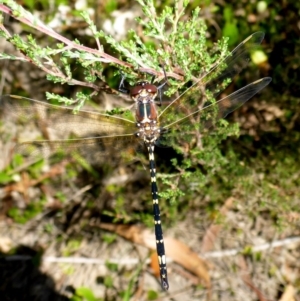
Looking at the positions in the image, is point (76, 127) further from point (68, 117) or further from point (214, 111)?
point (214, 111)

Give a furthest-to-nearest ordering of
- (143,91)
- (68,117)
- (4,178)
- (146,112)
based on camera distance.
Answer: (4,178) < (68,117) < (146,112) < (143,91)

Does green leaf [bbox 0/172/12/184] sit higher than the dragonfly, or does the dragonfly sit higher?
green leaf [bbox 0/172/12/184]

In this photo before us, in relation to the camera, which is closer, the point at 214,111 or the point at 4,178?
the point at 214,111

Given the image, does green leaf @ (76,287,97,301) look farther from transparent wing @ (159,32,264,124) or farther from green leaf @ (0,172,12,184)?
transparent wing @ (159,32,264,124)

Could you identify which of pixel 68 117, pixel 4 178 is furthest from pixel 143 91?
pixel 4 178

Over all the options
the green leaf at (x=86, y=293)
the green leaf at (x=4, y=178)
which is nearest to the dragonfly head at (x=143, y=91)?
the green leaf at (x=86, y=293)

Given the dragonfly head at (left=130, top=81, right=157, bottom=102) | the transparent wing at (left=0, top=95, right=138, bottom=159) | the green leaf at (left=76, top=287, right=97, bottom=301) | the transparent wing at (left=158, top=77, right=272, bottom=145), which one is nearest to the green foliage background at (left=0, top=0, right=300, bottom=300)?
the green leaf at (left=76, top=287, right=97, bottom=301)

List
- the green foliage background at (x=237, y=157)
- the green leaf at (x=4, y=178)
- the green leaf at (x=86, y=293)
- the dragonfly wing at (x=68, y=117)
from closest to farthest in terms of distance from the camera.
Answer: the dragonfly wing at (x=68, y=117) < the green foliage background at (x=237, y=157) < the green leaf at (x=86, y=293) < the green leaf at (x=4, y=178)

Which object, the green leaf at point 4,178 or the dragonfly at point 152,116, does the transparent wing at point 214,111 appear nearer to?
the dragonfly at point 152,116

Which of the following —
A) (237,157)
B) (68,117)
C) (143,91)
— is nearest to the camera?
(143,91)
